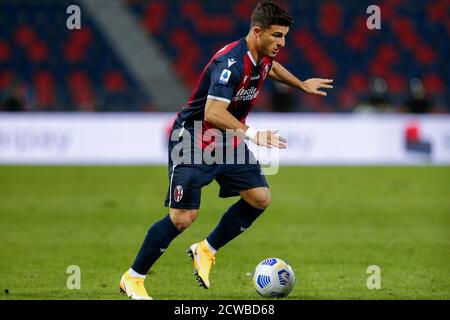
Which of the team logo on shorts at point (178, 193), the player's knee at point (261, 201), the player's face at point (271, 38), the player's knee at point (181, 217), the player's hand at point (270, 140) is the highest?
the player's face at point (271, 38)

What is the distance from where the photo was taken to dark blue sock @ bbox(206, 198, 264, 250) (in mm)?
7688

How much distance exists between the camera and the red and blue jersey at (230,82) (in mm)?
6855

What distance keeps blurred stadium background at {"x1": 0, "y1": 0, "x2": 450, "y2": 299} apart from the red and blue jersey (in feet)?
4.95

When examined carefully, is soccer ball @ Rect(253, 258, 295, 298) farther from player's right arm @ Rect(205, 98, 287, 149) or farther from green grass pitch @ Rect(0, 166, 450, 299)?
player's right arm @ Rect(205, 98, 287, 149)

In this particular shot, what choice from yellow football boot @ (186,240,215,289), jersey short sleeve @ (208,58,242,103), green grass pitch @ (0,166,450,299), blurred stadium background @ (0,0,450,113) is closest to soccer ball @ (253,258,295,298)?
green grass pitch @ (0,166,450,299)

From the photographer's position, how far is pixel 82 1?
2780 cm

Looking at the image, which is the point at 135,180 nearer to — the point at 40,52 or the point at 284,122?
the point at 284,122

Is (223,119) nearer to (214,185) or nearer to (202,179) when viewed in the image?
(202,179)

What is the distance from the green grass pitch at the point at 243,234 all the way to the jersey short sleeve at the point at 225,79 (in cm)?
165

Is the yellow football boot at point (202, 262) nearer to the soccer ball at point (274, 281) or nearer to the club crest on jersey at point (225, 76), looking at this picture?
the soccer ball at point (274, 281)

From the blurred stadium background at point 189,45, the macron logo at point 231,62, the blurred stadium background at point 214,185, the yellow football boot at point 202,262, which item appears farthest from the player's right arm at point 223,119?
the blurred stadium background at point 189,45

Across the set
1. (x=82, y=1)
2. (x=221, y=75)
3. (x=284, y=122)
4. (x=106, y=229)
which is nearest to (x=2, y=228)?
(x=106, y=229)
